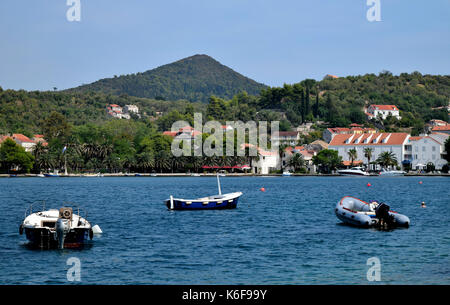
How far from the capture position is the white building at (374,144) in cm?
15462

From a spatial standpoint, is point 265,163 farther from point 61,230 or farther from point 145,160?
point 61,230

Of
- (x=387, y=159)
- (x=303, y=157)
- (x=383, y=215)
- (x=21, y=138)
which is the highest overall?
(x=21, y=138)

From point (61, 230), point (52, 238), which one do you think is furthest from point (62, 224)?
point (52, 238)

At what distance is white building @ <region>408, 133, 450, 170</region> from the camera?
150 meters

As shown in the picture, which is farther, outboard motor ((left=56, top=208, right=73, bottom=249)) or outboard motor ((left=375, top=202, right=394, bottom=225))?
outboard motor ((left=375, top=202, right=394, bottom=225))

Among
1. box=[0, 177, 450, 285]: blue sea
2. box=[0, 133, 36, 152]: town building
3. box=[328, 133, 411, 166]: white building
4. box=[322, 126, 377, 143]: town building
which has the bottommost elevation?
box=[0, 177, 450, 285]: blue sea

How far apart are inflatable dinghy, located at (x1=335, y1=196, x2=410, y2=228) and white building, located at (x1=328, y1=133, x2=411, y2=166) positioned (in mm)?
116731

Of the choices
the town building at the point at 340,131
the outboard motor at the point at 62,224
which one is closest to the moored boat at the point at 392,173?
the town building at the point at 340,131

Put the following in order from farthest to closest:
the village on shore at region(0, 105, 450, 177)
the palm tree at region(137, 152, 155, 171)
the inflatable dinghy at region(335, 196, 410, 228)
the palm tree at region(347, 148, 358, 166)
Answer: the palm tree at region(137, 152, 155, 171), the palm tree at region(347, 148, 358, 166), the village on shore at region(0, 105, 450, 177), the inflatable dinghy at region(335, 196, 410, 228)

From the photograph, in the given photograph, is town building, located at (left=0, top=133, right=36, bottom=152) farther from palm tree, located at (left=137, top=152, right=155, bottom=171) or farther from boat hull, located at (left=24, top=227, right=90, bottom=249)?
boat hull, located at (left=24, top=227, right=90, bottom=249)

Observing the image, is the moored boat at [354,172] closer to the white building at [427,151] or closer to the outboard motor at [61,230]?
the white building at [427,151]

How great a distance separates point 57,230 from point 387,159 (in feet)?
433

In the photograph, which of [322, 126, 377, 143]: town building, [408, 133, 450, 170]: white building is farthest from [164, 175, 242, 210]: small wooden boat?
[322, 126, 377, 143]: town building

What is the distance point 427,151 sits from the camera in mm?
151000
